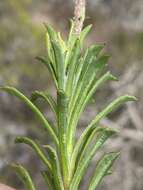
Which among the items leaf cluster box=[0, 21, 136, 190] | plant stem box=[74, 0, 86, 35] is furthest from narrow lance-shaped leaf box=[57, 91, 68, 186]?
plant stem box=[74, 0, 86, 35]

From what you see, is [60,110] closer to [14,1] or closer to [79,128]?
[79,128]

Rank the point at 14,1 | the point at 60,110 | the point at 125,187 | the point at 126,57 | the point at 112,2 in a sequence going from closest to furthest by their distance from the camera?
the point at 60,110 → the point at 125,187 → the point at 126,57 → the point at 14,1 → the point at 112,2

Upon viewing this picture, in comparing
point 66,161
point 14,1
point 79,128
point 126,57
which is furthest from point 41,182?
point 66,161

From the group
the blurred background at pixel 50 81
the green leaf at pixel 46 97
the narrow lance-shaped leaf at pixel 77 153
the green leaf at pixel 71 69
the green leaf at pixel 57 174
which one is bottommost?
the green leaf at pixel 57 174

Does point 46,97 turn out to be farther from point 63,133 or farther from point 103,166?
point 103,166

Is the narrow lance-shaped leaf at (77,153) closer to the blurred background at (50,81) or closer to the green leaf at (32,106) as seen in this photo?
the green leaf at (32,106)

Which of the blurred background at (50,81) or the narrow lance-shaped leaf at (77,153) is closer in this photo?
the narrow lance-shaped leaf at (77,153)

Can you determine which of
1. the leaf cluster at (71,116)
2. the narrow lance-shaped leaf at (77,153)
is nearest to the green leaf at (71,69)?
the leaf cluster at (71,116)

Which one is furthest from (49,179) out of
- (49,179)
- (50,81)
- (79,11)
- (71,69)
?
(50,81)
